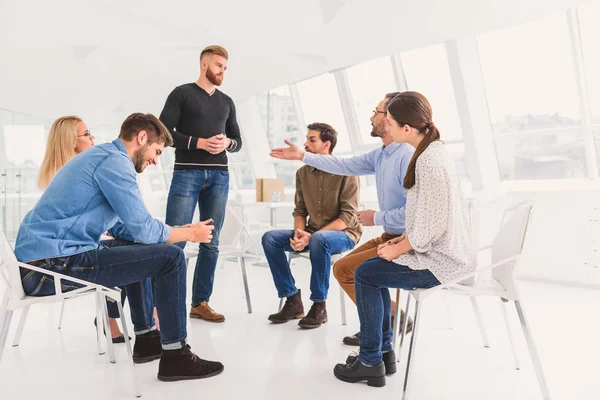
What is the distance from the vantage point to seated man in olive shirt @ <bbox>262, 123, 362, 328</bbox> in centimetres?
290

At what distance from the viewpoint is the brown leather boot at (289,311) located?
10.1ft

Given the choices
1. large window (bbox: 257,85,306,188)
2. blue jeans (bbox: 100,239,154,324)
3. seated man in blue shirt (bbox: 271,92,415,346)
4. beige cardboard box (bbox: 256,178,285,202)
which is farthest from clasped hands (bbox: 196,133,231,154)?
large window (bbox: 257,85,306,188)

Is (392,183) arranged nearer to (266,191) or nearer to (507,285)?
(507,285)

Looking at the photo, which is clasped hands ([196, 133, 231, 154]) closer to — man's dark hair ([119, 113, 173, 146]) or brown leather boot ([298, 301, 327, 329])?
man's dark hair ([119, 113, 173, 146])

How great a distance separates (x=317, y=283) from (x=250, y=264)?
293 cm

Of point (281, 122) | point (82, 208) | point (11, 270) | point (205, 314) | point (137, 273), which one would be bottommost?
point (205, 314)

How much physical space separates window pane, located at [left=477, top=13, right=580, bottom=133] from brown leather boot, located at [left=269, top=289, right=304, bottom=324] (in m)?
3.19

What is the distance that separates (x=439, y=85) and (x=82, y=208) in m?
4.49

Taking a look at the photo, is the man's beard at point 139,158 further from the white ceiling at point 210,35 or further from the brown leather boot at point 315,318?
the white ceiling at point 210,35

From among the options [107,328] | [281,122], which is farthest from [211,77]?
[281,122]

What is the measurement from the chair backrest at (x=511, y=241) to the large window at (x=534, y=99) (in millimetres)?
3280

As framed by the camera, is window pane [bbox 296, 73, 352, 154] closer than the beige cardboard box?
No

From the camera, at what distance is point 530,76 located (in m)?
4.84

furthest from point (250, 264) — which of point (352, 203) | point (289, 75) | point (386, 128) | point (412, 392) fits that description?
point (412, 392)
